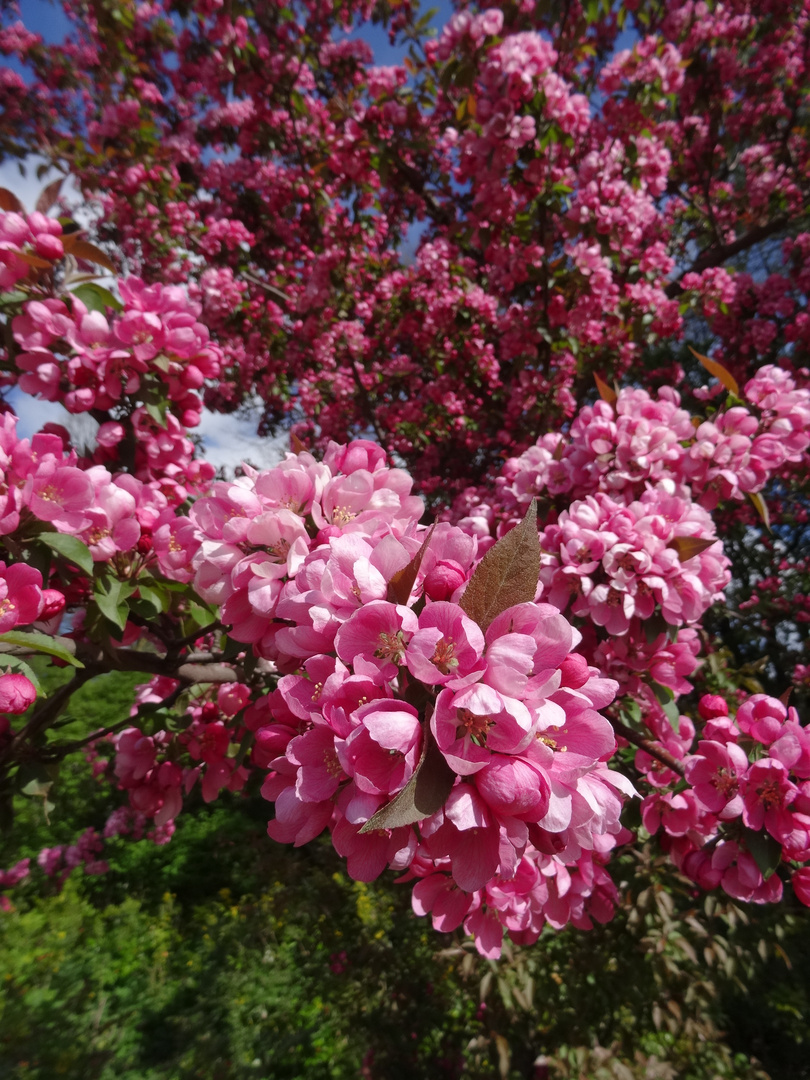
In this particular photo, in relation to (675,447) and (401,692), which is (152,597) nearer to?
(401,692)

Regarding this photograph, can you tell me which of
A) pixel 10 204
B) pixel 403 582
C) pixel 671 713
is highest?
pixel 10 204

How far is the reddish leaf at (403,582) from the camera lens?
Answer: 2.53 ft

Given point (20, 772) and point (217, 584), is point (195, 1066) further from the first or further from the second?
point (217, 584)

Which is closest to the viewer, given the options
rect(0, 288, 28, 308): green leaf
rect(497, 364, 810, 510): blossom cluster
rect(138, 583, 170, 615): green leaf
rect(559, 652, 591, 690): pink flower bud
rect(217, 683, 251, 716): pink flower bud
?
rect(559, 652, 591, 690): pink flower bud

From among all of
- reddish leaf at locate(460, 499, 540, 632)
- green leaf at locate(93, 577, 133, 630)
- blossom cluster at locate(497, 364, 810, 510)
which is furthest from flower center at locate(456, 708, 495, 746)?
blossom cluster at locate(497, 364, 810, 510)

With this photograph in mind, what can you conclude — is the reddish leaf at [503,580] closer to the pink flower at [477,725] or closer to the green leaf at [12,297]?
the pink flower at [477,725]

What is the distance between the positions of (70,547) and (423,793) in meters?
0.87

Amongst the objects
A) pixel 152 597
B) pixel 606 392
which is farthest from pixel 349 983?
pixel 606 392

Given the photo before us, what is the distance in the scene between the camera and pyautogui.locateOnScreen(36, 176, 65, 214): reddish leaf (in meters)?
1.76

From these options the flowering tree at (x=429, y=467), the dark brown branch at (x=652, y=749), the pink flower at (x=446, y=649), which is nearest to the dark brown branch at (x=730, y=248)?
the flowering tree at (x=429, y=467)

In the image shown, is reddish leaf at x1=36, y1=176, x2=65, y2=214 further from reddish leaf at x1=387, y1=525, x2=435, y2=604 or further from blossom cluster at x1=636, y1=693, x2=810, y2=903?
blossom cluster at x1=636, y1=693, x2=810, y2=903

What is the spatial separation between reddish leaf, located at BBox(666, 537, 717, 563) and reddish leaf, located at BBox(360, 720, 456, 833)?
1073mm

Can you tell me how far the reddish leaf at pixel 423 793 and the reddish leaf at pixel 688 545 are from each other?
107 centimetres

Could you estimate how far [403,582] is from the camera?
0.78 m
